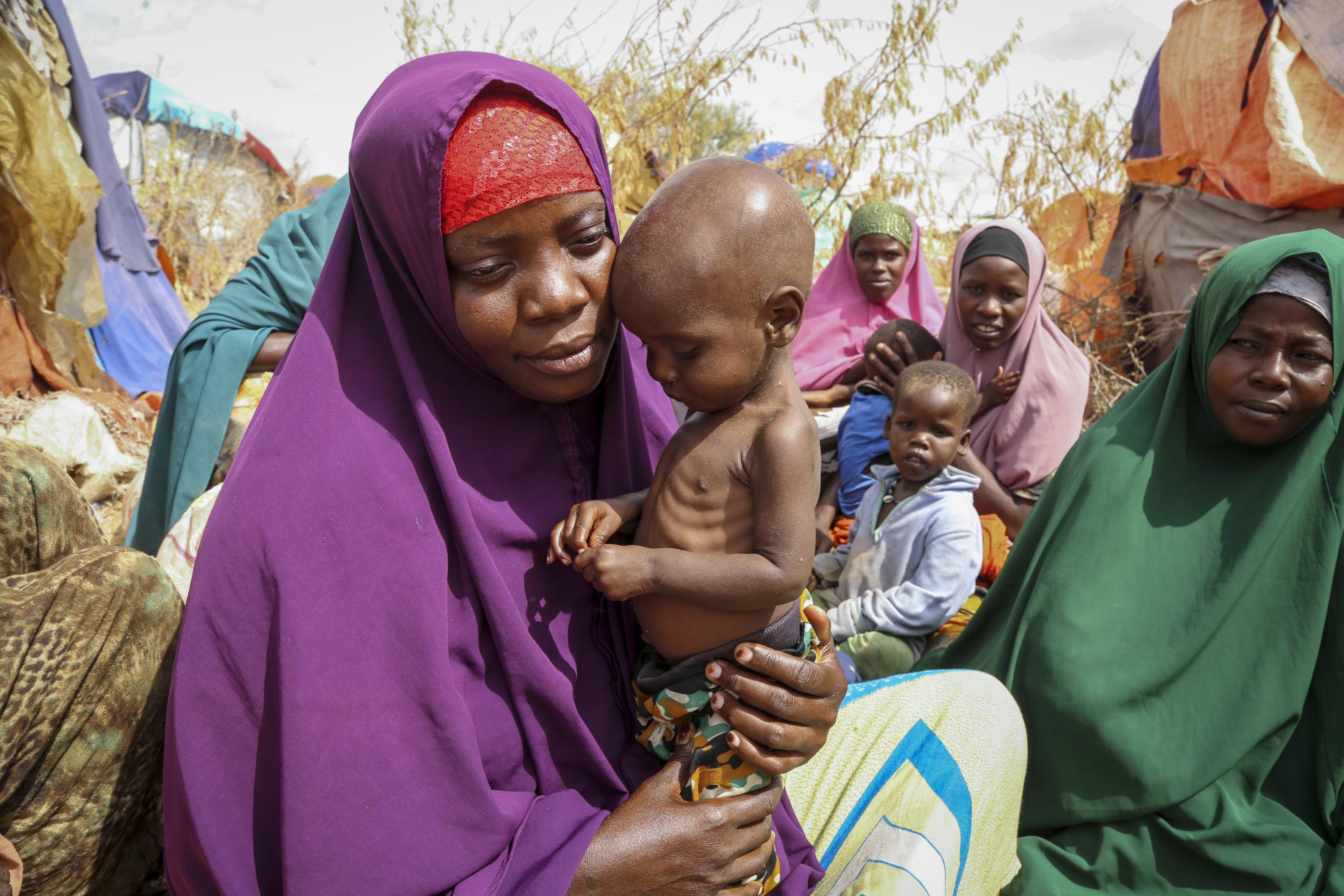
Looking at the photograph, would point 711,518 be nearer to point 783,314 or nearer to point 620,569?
point 620,569

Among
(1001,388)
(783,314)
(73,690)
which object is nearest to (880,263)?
(1001,388)

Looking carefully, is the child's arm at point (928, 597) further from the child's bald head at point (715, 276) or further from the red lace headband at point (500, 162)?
the red lace headband at point (500, 162)

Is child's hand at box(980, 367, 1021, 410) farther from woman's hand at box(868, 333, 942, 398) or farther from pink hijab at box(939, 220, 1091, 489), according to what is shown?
woman's hand at box(868, 333, 942, 398)

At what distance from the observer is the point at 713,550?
1.53m

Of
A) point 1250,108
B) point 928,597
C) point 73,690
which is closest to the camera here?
point 73,690

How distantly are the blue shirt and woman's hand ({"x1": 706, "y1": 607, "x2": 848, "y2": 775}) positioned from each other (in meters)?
2.53

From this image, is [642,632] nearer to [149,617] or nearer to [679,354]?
[679,354]

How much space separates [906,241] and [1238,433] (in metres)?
3.33

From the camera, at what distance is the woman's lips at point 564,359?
4.84 feet

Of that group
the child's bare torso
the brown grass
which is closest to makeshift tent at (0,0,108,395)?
the brown grass

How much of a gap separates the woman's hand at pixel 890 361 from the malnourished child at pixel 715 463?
2.92 metres

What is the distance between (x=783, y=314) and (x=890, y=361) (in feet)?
9.97

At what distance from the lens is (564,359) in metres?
1.49

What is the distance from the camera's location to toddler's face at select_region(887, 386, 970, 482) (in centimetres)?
330
